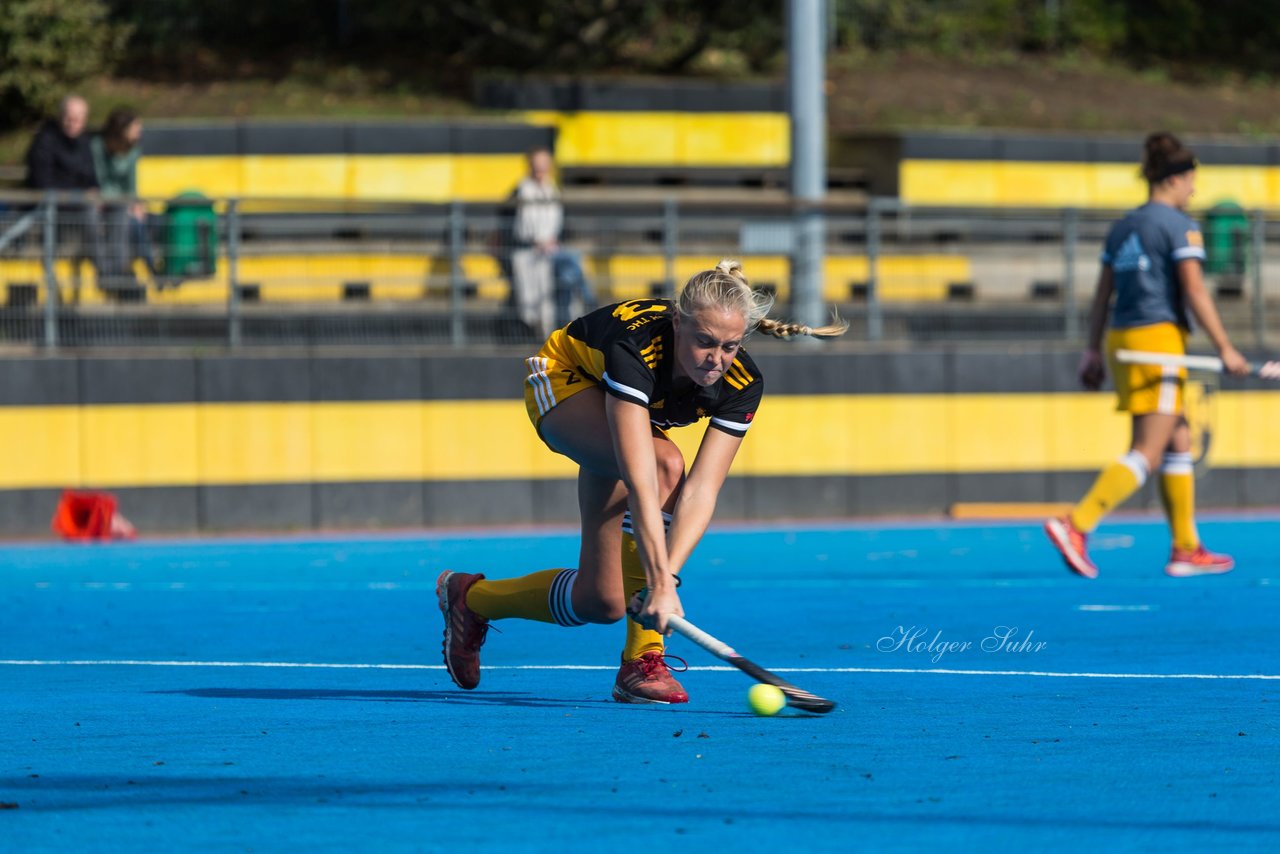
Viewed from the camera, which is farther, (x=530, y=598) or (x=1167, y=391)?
(x=1167, y=391)

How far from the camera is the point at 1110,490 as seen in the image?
10883mm

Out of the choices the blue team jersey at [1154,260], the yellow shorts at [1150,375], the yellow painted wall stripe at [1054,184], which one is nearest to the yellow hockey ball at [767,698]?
the yellow shorts at [1150,375]

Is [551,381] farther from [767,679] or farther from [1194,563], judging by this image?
[1194,563]

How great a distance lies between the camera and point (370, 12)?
95.1 ft

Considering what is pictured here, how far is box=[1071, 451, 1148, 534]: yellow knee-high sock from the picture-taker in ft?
35.7

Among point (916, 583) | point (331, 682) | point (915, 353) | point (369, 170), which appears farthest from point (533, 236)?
point (331, 682)

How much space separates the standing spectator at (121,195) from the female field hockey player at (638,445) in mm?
8992

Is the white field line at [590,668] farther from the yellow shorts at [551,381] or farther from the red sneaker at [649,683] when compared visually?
the yellow shorts at [551,381]

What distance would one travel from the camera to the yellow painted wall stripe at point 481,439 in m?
15.0

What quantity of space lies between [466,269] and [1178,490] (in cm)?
668

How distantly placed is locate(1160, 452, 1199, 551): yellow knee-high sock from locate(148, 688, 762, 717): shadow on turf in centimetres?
519

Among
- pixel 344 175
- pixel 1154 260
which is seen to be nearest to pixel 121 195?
pixel 344 175

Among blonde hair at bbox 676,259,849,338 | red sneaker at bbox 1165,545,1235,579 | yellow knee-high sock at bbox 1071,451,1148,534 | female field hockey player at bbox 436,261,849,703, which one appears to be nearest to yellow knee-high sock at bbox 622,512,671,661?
female field hockey player at bbox 436,261,849,703

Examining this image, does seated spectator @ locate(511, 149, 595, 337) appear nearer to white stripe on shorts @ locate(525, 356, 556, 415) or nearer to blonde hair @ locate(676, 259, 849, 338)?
white stripe on shorts @ locate(525, 356, 556, 415)
